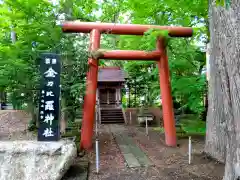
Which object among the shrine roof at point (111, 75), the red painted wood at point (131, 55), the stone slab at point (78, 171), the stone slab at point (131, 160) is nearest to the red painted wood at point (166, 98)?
the red painted wood at point (131, 55)

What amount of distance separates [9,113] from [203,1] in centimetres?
1138

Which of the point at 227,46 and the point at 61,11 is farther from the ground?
the point at 61,11

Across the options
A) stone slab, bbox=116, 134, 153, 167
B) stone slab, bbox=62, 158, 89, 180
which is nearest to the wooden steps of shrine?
stone slab, bbox=116, 134, 153, 167

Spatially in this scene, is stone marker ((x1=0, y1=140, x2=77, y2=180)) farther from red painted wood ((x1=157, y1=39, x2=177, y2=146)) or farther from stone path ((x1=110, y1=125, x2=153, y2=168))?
red painted wood ((x1=157, y1=39, x2=177, y2=146))

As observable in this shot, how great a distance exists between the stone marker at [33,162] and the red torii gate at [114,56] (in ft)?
9.49

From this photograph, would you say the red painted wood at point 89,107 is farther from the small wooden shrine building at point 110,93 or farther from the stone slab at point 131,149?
the small wooden shrine building at point 110,93

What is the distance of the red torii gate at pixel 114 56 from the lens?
827cm

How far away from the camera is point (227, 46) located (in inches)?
136

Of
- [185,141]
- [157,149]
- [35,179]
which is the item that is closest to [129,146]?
[157,149]

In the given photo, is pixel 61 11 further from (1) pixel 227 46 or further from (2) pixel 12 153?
(1) pixel 227 46

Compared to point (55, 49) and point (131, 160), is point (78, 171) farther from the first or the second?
point (55, 49)

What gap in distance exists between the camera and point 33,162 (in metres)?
5.23

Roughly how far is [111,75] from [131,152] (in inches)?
429

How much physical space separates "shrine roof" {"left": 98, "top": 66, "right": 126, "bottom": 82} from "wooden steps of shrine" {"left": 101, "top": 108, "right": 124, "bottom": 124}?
231 centimetres
